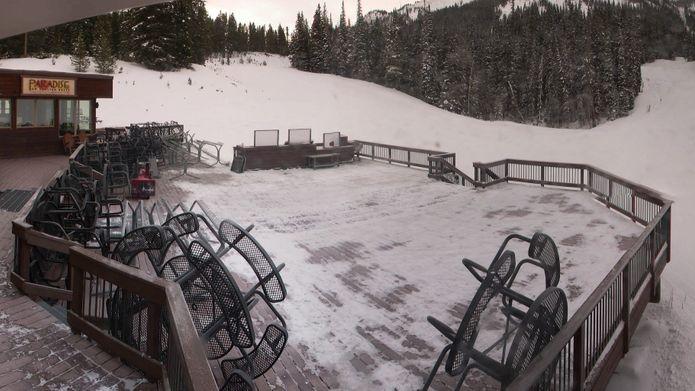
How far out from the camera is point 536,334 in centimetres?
338

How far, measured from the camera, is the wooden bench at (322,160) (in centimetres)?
1989

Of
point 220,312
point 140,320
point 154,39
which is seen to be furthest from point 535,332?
point 154,39

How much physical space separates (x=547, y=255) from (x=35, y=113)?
1760 cm

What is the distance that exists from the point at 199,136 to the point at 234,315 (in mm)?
25627

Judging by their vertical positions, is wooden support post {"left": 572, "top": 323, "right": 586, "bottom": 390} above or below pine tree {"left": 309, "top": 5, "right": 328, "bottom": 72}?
below

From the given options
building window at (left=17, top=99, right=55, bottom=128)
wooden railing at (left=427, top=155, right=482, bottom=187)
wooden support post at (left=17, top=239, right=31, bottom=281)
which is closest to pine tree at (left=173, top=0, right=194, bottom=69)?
building window at (left=17, top=99, right=55, bottom=128)

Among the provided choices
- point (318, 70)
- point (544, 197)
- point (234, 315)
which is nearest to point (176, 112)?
point (544, 197)

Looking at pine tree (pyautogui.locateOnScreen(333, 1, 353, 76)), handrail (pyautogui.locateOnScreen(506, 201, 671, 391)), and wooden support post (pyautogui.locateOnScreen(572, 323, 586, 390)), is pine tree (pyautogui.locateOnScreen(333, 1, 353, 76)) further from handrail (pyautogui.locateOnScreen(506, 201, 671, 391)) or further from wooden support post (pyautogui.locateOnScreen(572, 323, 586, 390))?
wooden support post (pyautogui.locateOnScreen(572, 323, 586, 390))

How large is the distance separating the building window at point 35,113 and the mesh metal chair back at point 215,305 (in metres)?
15.6

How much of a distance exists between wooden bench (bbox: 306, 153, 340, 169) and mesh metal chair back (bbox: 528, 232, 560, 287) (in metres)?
15.7

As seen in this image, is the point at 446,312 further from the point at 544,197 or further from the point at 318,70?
the point at 318,70

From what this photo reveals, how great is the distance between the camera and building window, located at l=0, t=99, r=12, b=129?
15.1 meters

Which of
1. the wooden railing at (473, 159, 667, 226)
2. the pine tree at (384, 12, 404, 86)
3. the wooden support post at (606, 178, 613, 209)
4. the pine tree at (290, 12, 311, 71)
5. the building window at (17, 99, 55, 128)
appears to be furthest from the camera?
the pine tree at (290, 12, 311, 71)

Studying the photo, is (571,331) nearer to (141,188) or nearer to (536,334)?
(536,334)
